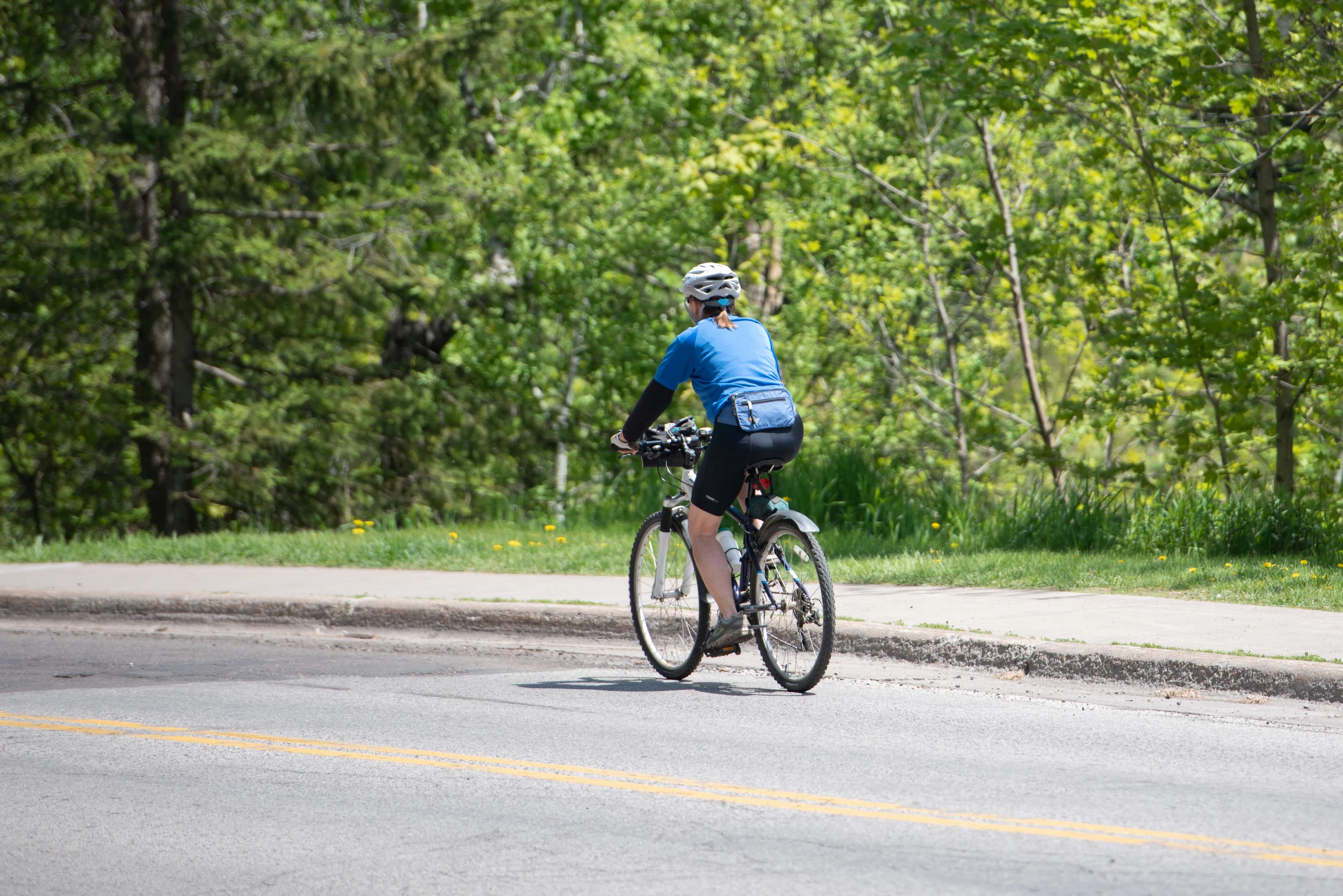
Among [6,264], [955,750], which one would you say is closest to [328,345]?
[6,264]

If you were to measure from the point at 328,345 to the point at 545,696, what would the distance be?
16772mm

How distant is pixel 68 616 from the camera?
11.0 m

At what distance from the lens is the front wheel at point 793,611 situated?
703cm

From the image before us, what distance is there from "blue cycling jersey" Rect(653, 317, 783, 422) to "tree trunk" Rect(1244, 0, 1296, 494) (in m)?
6.40

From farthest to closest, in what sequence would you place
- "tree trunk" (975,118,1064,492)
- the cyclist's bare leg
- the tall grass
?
1. "tree trunk" (975,118,1064,492)
2. the tall grass
3. the cyclist's bare leg

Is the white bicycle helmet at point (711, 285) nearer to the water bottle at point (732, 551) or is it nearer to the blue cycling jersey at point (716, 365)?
the blue cycling jersey at point (716, 365)

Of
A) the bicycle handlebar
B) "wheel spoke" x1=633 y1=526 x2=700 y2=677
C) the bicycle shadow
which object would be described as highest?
the bicycle handlebar

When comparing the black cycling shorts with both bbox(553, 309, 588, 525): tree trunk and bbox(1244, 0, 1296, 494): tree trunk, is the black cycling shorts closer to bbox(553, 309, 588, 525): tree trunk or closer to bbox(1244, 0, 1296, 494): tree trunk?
bbox(1244, 0, 1296, 494): tree trunk

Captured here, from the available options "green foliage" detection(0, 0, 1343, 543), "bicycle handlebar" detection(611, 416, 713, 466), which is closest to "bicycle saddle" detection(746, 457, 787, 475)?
"bicycle handlebar" detection(611, 416, 713, 466)

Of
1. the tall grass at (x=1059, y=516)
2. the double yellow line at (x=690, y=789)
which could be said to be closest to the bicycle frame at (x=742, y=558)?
the double yellow line at (x=690, y=789)

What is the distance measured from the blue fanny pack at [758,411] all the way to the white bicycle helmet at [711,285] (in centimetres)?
55

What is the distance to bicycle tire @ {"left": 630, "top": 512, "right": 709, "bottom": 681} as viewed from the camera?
780 centimetres

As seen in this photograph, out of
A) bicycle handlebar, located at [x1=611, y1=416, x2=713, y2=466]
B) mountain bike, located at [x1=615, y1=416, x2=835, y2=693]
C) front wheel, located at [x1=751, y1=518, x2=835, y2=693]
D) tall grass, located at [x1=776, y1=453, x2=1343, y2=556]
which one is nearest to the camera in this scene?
front wheel, located at [x1=751, y1=518, x2=835, y2=693]

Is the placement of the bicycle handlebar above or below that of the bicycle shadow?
above
